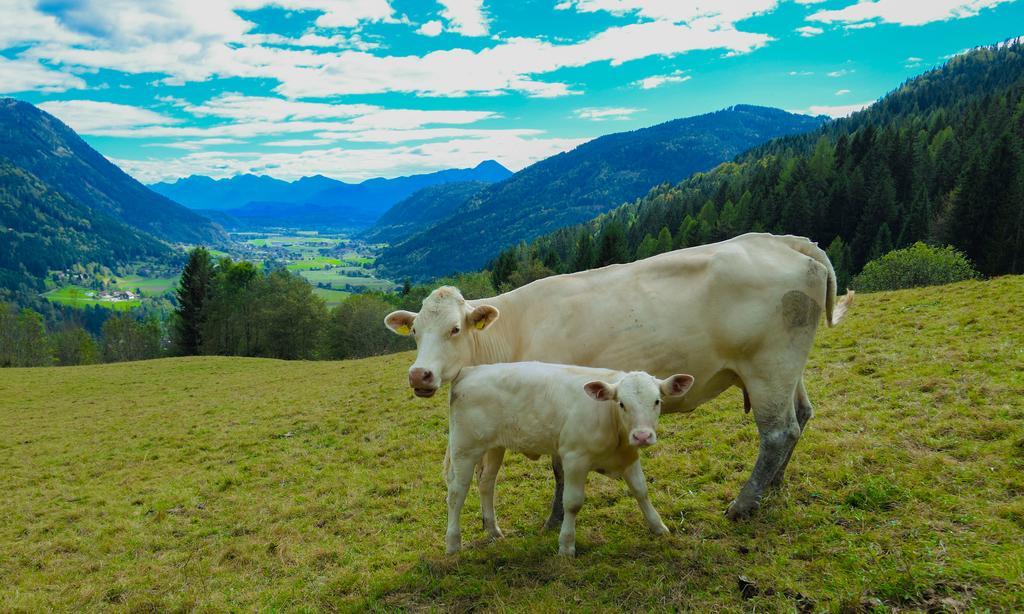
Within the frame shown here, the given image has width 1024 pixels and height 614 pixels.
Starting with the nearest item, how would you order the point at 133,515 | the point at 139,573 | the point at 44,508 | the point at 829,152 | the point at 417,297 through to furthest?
the point at 139,573, the point at 133,515, the point at 44,508, the point at 417,297, the point at 829,152

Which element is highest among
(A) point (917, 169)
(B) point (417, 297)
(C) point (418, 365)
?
(A) point (917, 169)

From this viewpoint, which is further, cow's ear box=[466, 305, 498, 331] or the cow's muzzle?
cow's ear box=[466, 305, 498, 331]

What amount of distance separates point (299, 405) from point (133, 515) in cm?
1026

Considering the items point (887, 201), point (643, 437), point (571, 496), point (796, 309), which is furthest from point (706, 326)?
point (887, 201)

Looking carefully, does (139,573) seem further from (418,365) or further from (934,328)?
(934,328)

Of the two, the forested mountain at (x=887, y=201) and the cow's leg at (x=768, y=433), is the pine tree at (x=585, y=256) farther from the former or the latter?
the cow's leg at (x=768, y=433)

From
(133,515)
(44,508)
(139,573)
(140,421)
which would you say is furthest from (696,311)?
(140,421)

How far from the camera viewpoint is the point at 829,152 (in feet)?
358

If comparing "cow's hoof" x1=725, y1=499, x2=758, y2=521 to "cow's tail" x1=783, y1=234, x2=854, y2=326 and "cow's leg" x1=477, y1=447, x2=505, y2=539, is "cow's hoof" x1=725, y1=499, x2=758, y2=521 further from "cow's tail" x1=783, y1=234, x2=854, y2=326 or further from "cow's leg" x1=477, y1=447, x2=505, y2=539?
A: "cow's leg" x1=477, y1=447, x2=505, y2=539

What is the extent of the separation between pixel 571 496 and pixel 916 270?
59.6m

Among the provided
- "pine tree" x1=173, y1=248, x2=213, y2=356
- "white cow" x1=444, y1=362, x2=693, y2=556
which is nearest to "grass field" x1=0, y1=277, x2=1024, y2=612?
"white cow" x1=444, y1=362, x2=693, y2=556

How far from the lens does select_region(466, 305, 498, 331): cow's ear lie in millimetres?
7491

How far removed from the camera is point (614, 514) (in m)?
8.06

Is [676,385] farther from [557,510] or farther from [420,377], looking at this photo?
[420,377]
